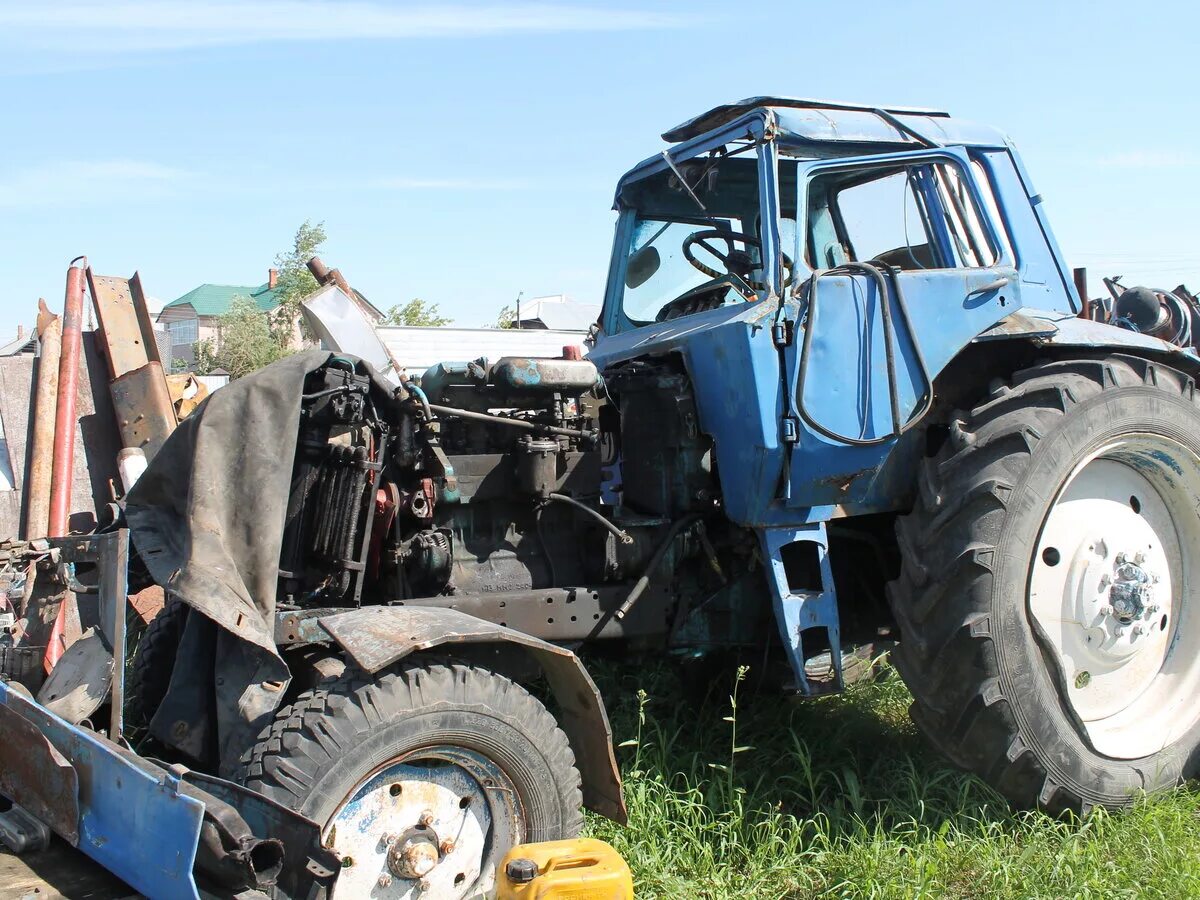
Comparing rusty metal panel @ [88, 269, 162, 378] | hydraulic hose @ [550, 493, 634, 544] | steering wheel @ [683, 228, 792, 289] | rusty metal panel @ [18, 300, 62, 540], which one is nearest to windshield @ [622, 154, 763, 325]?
steering wheel @ [683, 228, 792, 289]

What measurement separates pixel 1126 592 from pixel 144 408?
5950 millimetres

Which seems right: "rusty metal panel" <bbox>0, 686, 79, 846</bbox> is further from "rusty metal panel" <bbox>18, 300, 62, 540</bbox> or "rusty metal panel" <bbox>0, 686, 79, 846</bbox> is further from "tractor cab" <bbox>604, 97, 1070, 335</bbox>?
"rusty metal panel" <bbox>18, 300, 62, 540</bbox>

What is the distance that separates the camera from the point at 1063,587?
4066 millimetres

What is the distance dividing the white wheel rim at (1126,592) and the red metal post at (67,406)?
19.0 feet

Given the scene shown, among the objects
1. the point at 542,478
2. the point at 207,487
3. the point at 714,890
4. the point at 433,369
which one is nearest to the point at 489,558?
the point at 542,478

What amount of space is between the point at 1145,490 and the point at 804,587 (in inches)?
61.6

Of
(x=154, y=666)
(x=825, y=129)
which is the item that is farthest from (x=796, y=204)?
(x=154, y=666)

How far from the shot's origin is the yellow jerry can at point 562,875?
2.62m

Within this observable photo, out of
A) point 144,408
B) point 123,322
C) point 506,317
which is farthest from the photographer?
point 506,317

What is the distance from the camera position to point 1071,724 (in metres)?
3.92

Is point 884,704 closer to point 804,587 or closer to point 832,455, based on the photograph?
point 804,587

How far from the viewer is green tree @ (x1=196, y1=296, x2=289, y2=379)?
36656 millimetres

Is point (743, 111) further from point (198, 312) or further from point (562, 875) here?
point (198, 312)

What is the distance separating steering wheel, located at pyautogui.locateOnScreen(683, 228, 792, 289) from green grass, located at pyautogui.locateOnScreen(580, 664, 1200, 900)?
1.54 meters
